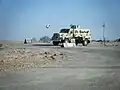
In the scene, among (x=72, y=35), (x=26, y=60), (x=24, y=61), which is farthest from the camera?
(x=72, y=35)

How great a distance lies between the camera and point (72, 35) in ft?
164

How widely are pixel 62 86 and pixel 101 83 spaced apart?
1599mm

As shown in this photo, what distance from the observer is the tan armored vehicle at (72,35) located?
4841 centimetres

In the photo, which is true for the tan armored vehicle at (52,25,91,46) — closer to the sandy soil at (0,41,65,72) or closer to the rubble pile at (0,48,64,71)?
the sandy soil at (0,41,65,72)

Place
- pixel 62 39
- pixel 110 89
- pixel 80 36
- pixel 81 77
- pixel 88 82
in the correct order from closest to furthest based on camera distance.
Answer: pixel 110 89
pixel 88 82
pixel 81 77
pixel 62 39
pixel 80 36

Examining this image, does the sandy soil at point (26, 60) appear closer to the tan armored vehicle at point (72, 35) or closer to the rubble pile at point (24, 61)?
the rubble pile at point (24, 61)

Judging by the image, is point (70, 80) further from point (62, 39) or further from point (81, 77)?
point (62, 39)

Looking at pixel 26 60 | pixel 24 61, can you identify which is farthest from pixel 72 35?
pixel 24 61

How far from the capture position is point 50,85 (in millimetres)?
9867

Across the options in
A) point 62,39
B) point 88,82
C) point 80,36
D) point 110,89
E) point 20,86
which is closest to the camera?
point 110,89

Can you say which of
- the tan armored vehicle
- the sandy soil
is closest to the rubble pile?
the sandy soil

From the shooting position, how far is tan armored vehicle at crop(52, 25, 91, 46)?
159 feet

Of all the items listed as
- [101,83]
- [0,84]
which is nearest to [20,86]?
[0,84]

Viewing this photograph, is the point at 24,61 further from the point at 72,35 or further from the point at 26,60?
the point at 72,35
